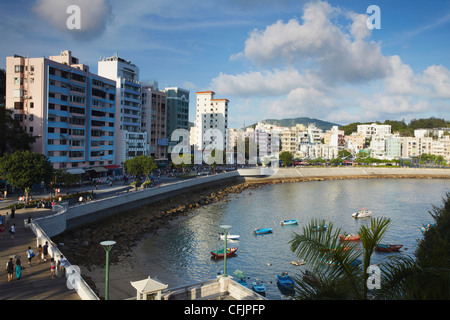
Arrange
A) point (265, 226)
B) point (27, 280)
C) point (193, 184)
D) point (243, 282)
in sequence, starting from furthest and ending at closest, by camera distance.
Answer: point (193, 184) → point (265, 226) → point (243, 282) → point (27, 280)

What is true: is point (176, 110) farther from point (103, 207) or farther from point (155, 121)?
point (103, 207)

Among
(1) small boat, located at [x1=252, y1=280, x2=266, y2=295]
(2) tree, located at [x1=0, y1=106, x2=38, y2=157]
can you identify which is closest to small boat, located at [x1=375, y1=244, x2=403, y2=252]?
(1) small boat, located at [x1=252, y1=280, x2=266, y2=295]

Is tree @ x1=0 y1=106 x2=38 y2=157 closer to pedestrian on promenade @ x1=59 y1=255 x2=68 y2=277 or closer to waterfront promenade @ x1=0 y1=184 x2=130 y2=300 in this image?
waterfront promenade @ x1=0 y1=184 x2=130 y2=300

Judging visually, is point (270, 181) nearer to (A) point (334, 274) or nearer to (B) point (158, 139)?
(B) point (158, 139)

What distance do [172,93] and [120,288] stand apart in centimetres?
8173

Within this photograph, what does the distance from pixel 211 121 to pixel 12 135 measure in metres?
81.8

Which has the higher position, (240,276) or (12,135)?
(12,135)

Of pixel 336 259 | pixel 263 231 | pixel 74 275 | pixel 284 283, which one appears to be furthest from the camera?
pixel 263 231

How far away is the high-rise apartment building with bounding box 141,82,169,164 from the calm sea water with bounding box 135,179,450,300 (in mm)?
26565

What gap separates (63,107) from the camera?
53750 mm

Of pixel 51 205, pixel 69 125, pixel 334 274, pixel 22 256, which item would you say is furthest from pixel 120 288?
pixel 69 125

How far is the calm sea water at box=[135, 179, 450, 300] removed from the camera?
2869cm

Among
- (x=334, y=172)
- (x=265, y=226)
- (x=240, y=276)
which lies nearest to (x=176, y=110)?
(x=334, y=172)

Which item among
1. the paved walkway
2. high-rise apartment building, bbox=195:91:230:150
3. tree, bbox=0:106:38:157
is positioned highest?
high-rise apartment building, bbox=195:91:230:150
